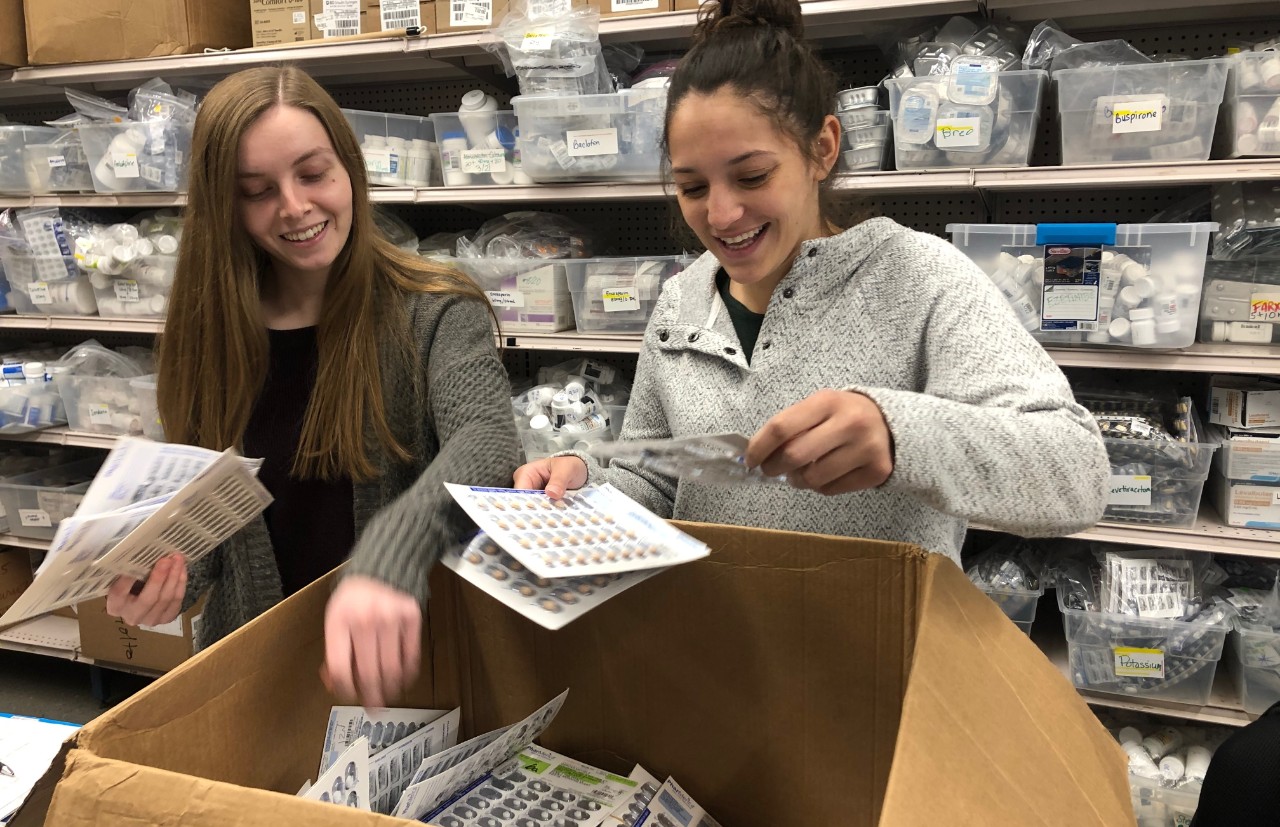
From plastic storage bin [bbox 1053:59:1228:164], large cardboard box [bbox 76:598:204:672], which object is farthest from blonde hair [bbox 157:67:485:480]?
large cardboard box [bbox 76:598:204:672]

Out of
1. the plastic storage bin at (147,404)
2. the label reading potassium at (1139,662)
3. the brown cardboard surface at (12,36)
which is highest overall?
the brown cardboard surface at (12,36)

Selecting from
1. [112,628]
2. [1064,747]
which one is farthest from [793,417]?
[112,628]

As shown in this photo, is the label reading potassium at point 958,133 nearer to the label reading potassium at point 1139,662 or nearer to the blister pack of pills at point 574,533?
the label reading potassium at point 1139,662

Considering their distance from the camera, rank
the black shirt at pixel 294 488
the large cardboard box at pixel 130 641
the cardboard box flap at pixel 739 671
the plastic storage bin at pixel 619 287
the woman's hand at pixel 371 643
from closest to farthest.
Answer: the woman's hand at pixel 371 643 < the cardboard box flap at pixel 739 671 < the black shirt at pixel 294 488 < the plastic storage bin at pixel 619 287 < the large cardboard box at pixel 130 641

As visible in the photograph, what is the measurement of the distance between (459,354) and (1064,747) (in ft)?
2.75

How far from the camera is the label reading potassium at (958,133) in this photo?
1763 mm

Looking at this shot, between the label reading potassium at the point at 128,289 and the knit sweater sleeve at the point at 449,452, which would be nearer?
the knit sweater sleeve at the point at 449,452

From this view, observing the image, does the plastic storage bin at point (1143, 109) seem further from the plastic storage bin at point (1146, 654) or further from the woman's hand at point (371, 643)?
the woman's hand at point (371, 643)

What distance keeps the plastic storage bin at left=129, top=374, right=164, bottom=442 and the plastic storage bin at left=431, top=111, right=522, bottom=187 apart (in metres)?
1.16

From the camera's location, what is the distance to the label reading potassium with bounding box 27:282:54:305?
264cm

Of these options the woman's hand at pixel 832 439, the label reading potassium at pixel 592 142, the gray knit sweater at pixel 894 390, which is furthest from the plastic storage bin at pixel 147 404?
the woman's hand at pixel 832 439

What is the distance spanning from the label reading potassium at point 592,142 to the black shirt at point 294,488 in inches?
39.1

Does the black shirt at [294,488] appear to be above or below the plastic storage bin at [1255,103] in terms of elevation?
below

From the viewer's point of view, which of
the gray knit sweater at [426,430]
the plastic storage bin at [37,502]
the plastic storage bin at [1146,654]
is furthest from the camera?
the plastic storage bin at [37,502]
